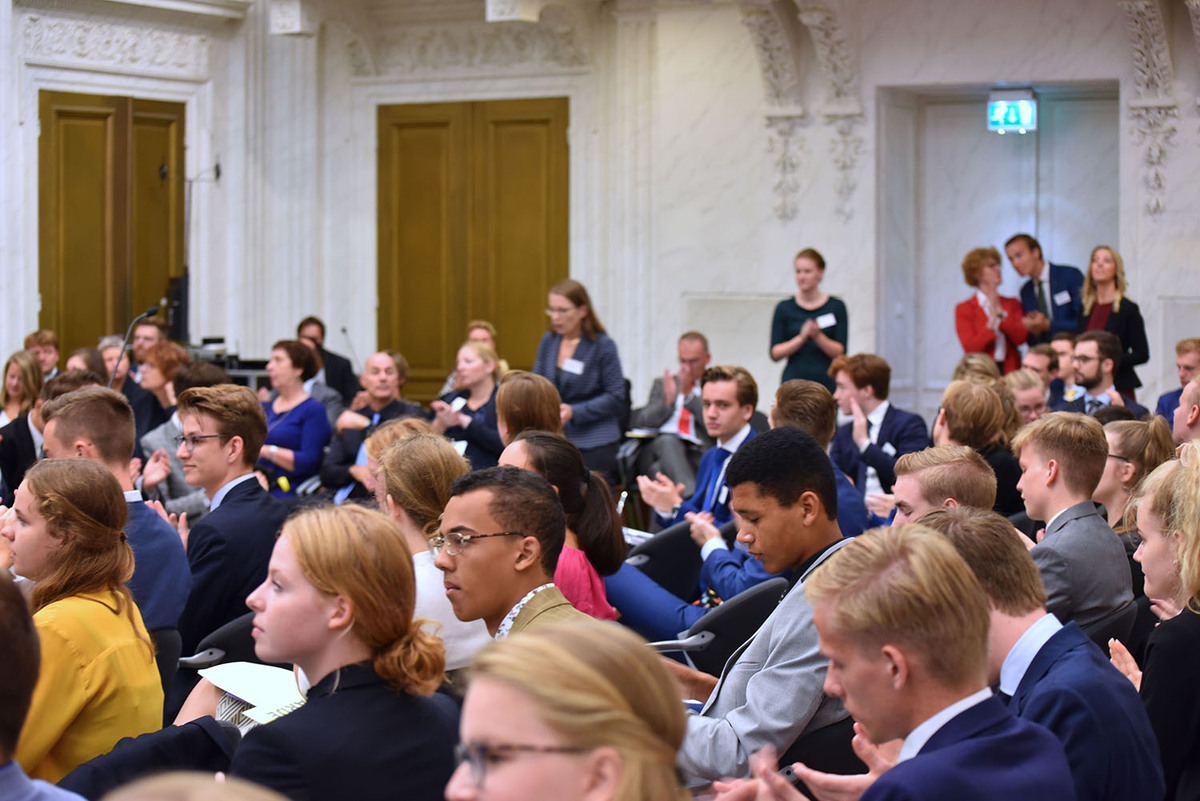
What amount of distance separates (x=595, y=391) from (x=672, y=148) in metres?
3.37

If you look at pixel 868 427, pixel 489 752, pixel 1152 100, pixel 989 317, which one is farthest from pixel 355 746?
pixel 1152 100

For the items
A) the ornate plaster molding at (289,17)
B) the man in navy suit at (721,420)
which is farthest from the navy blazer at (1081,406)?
the ornate plaster molding at (289,17)

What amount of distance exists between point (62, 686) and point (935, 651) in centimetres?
167

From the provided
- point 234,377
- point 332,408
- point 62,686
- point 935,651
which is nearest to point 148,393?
point 332,408

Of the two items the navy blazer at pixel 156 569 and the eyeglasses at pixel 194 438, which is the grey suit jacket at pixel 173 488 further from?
the navy blazer at pixel 156 569

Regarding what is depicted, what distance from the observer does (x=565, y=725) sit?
4.77 feet

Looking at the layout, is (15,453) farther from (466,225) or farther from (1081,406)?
(466,225)

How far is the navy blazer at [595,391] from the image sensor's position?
291 inches

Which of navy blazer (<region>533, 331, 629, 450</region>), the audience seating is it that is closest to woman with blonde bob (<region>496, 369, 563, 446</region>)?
the audience seating

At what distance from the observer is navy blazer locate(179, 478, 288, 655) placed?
13.2ft

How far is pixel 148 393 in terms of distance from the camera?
7.64 metres

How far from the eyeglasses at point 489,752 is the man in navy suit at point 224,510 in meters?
2.69

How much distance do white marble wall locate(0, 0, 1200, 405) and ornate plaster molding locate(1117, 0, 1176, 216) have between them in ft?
Result: 0.06

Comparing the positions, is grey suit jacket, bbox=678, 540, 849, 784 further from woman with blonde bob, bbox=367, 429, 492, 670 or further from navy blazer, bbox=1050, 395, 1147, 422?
navy blazer, bbox=1050, 395, 1147, 422
